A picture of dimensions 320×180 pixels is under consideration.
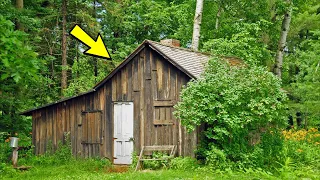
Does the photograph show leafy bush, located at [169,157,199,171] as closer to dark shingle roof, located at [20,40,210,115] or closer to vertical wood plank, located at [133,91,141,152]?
vertical wood plank, located at [133,91,141,152]

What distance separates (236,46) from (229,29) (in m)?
2.20

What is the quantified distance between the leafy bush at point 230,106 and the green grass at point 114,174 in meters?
1.02

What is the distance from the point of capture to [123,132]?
16.4 meters

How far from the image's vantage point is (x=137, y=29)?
3031cm

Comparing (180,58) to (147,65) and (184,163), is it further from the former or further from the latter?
(184,163)

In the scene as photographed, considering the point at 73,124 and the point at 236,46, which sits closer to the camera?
the point at 73,124

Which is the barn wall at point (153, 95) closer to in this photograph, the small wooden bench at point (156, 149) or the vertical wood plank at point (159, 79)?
the vertical wood plank at point (159, 79)

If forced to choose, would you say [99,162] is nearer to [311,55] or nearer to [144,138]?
[144,138]

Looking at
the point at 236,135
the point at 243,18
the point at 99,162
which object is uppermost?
the point at 243,18

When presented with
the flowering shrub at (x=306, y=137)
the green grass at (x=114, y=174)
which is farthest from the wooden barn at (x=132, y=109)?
the flowering shrub at (x=306, y=137)

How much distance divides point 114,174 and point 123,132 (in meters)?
3.17

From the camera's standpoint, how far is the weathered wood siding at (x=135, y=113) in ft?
50.3

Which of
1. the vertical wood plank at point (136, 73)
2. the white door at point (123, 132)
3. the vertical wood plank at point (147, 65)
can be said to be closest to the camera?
the vertical wood plank at point (147, 65)

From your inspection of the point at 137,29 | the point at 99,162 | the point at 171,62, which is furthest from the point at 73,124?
the point at 137,29
